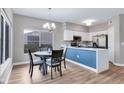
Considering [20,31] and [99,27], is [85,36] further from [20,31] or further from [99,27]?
[20,31]

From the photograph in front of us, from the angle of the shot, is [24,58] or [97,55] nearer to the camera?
[97,55]

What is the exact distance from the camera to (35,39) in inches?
235

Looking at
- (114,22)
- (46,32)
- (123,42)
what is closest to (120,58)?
(123,42)

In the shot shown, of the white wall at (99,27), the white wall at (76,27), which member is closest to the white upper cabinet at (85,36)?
the white wall at (76,27)

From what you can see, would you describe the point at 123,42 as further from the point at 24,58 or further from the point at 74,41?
the point at 24,58

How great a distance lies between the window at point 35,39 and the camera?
222 inches

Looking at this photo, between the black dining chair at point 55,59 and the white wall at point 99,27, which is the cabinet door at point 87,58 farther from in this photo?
the white wall at point 99,27

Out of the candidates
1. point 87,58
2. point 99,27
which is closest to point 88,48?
point 87,58

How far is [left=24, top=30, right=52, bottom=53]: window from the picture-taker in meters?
5.64

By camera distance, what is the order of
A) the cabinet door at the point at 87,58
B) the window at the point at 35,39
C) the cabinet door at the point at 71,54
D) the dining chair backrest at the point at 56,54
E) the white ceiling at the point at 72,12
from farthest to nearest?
the window at the point at 35,39 < the cabinet door at the point at 71,54 < the white ceiling at the point at 72,12 < the cabinet door at the point at 87,58 < the dining chair backrest at the point at 56,54

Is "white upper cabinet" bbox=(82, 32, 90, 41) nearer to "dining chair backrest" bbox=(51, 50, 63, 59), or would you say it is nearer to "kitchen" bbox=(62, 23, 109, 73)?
"kitchen" bbox=(62, 23, 109, 73)
